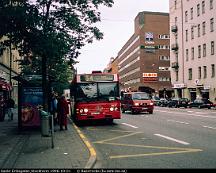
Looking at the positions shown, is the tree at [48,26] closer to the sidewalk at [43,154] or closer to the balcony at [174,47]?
the sidewalk at [43,154]

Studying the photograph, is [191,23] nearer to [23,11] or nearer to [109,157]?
[23,11]

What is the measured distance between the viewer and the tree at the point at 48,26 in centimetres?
1739

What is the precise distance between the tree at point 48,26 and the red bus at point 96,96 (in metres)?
1.80

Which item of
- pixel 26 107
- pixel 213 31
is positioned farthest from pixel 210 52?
pixel 26 107

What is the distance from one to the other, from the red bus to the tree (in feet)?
5.90

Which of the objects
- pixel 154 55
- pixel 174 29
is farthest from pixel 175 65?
pixel 154 55

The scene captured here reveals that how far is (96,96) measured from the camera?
22531mm

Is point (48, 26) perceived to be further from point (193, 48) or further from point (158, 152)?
point (193, 48)

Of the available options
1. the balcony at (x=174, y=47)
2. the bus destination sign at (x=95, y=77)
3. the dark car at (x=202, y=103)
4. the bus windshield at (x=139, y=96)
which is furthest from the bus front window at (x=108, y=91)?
the balcony at (x=174, y=47)

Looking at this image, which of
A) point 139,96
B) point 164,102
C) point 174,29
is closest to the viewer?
point 139,96

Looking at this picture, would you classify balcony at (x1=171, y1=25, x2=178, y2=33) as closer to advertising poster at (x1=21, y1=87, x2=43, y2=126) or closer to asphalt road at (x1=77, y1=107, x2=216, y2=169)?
advertising poster at (x1=21, y1=87, x2=43, y2=126)

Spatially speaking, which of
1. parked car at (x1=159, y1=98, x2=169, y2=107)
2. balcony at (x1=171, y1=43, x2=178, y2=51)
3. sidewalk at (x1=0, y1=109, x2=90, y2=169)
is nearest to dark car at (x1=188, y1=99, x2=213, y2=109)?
parked car at (x1=159, y1=98, x2=169, y2=107)

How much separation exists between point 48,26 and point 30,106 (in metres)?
3.79

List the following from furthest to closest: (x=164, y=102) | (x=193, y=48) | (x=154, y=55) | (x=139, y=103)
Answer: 1. (x=154, y=55)
2. (x=164, y=102)
3. (x=193, y=48)
4. (x=139, y=103)
